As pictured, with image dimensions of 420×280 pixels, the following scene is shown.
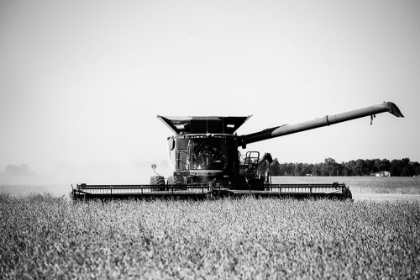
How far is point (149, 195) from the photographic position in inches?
495

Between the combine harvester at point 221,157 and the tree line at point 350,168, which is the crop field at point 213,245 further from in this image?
the tree line at point 350,168

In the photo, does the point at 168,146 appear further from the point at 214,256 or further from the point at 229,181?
the point at 214,256

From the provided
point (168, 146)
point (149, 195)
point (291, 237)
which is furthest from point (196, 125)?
point (291, 237)

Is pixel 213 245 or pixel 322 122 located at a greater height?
pixel 322 122

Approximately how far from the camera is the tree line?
84.4 m

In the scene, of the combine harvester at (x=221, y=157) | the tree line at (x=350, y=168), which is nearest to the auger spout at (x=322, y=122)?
the combine harvester at (x=221, y=157)

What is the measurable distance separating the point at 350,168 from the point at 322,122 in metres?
80.9

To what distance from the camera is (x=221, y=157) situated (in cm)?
1457

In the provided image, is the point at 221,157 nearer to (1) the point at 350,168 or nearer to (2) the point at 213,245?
(2) the point at 213,245

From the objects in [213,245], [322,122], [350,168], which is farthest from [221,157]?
[350,168]

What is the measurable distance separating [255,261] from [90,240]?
2.27 m

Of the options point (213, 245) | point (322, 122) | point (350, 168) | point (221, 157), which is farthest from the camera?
point (350, 168)

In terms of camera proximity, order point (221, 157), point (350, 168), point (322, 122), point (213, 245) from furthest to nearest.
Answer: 1. point (350, 168)
2. point (322, 122)
3. point (221, 157)
4. point (213, 245)

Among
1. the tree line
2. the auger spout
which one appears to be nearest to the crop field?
the auger spout
